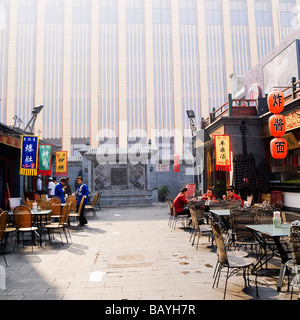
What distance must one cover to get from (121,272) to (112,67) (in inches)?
1506

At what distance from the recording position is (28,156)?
32.3 feet

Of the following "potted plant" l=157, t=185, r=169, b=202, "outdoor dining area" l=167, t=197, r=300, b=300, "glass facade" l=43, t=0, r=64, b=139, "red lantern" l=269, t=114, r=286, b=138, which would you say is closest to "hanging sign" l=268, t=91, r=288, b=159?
"red lantern" l=269, t=114, r=286, b=138

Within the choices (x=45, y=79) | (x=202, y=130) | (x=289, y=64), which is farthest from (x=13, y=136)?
(x=45, y=79)

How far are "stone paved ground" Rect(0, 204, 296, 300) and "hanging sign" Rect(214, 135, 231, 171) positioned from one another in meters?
3.92

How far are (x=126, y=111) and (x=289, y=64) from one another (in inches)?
1169

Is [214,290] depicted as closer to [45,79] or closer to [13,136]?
[13,136]

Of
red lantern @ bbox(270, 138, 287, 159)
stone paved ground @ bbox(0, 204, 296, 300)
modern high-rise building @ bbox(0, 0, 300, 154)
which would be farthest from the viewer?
modern high-rise building @ bbox(0, 0, 300, 154)

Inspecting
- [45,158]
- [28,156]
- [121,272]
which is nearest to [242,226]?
[121,272]

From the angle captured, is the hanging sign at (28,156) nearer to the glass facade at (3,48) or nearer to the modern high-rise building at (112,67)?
the modern high-rise building at (112,67)

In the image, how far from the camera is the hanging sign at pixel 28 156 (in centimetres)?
976

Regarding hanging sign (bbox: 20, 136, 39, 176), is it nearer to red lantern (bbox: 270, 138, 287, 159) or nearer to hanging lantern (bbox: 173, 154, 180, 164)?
red lantern (bbox: 270, 138, 287, 159)

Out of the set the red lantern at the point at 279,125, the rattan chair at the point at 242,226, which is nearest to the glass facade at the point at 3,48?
the red lantern at the point at 279,125

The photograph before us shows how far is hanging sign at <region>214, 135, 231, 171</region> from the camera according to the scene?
10555mm
